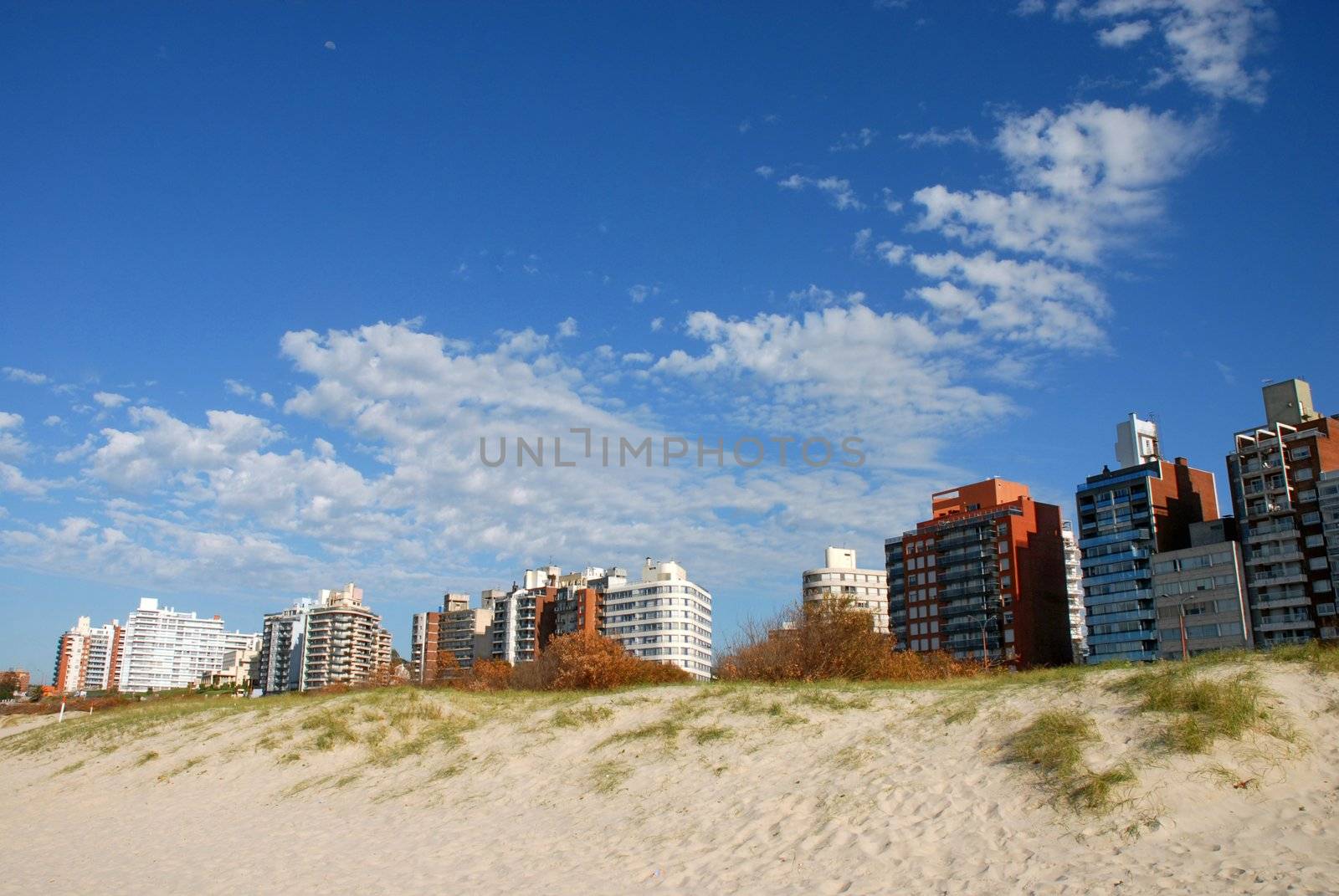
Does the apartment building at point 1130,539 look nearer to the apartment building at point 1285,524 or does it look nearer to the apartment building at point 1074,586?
the apartment building at point 1285,524

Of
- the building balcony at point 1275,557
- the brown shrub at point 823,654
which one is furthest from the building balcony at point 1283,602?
the brown shrub at point 823,654

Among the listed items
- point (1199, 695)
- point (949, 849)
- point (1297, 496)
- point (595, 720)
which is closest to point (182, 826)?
point (595, 720)

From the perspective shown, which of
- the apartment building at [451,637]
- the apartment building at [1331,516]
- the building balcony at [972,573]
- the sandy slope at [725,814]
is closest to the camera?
the sandy slope at [725,814]

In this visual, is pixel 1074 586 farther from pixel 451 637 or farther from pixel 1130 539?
pixel 451 637

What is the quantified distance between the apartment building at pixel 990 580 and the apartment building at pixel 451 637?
279ft

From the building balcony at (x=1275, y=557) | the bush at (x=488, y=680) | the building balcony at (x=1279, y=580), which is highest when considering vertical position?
the building balcony at (x=1275, y=557)

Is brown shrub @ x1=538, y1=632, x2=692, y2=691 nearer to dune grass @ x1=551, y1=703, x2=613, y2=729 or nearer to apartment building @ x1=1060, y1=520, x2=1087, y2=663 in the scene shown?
dune grass @ x1=551, y1=703, x2=613, y2=729

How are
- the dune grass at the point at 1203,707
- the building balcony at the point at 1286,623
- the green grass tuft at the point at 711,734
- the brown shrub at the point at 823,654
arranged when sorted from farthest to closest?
the building balcony at the point at 1286,623 → the brown shrub at the point at 823,654 → the green grass tuft at the point at 711,734 → the dune grass at the point at 1203,707

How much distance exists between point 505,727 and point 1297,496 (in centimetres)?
9196

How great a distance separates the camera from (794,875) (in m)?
14.4

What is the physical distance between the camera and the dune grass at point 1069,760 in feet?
48.4

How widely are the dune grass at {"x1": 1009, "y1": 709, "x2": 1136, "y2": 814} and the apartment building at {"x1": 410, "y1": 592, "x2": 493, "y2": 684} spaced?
163779 millimetres

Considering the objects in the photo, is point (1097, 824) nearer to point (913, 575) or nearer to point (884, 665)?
point (884, 665)

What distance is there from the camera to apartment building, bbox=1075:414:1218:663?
103 metres
